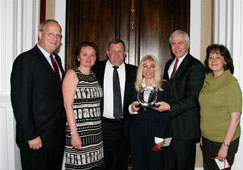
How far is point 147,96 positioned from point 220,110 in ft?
2.17

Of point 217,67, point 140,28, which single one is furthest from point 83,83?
point 140,28

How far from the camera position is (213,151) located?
1.92 metres

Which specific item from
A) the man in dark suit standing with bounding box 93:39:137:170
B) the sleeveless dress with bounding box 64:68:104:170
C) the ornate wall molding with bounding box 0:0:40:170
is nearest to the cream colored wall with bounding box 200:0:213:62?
the man in dark suit standing with bounding box 93:39:137:170

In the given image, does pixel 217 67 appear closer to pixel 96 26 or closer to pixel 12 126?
pixel 96 26

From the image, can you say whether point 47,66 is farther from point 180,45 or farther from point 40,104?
point 180,45

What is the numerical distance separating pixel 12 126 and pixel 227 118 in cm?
207

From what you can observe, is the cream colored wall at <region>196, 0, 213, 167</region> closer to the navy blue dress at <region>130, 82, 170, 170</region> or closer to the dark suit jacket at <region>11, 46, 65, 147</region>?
the navy blue dress at <region>130, 82, 170, 170</region>

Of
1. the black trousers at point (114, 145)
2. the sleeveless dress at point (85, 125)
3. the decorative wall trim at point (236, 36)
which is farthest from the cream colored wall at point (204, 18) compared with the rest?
the black trousers at point (114, 145)

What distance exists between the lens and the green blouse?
1771mm

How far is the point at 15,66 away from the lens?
1.69 m

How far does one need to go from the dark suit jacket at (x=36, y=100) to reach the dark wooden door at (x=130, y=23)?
132 cm

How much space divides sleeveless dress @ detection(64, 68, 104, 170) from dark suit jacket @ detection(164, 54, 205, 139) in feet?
2.53

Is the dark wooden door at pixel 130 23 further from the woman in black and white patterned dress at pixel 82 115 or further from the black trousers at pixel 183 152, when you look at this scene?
the black trousers at pixel 183 152

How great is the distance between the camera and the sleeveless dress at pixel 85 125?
190cm
